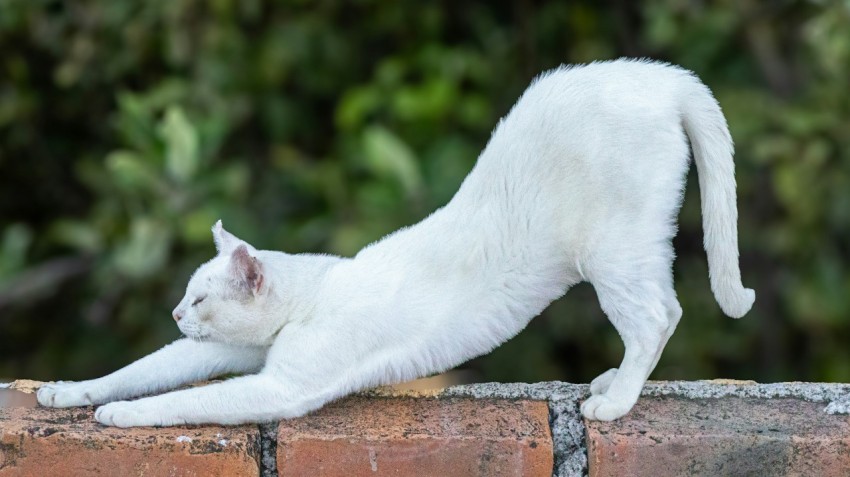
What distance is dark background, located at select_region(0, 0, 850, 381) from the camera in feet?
8.75

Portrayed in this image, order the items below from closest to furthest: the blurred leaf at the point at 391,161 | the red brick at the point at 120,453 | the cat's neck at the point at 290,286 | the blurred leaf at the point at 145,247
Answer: the red brick at the point at 120,453, the cat's neck at the point at 290,286, the blurred leaf at the point at 391,161, the blurred leaf at the point at 145,247

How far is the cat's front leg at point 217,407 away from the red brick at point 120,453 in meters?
0.02

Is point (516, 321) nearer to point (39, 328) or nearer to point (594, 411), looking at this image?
point (594, 411)

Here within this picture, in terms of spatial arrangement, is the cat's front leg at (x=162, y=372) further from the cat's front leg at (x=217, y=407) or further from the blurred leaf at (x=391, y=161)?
the blurred leaf at (x=391, y=161)

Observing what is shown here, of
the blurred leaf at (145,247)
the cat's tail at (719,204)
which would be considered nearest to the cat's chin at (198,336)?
the cat's tail at (719,204)

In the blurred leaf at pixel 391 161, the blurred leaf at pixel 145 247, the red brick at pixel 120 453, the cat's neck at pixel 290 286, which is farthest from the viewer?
the blurred leaf at pixel 145 247

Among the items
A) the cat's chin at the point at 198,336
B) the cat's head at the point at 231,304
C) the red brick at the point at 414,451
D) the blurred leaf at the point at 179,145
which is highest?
the blurred leaf at the point at 179,145

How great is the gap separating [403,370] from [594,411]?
29 cm

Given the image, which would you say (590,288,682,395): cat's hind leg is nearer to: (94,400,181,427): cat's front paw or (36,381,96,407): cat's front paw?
(94,400,181,427): cat's front paw

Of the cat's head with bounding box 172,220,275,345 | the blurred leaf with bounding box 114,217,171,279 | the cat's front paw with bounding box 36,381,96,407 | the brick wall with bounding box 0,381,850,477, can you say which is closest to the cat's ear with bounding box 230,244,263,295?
the cat's head with bounding box 172,220,275,345

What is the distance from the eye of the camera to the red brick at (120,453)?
144cm

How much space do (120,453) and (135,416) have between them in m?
0.06

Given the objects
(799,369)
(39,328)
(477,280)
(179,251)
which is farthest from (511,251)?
(39,328)

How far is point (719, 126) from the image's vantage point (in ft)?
5.22
